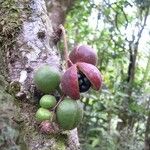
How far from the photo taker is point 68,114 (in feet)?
3.24

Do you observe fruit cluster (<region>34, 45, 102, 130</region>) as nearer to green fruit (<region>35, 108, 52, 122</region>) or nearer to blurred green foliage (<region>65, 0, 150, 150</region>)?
green fruit (<region>35, 108, 52, 122</region>)

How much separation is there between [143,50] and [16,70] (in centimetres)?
588

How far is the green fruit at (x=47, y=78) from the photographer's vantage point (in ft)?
3.31

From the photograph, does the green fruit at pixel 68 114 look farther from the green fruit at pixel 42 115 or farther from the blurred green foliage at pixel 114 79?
the blurred green foliage at pixel 114 79

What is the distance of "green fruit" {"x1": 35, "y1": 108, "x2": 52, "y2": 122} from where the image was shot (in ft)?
3.22

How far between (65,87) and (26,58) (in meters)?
0.16

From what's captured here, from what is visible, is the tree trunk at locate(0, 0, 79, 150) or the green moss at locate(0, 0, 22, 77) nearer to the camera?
the tree trunk at locate(0, 0, 79, 150)

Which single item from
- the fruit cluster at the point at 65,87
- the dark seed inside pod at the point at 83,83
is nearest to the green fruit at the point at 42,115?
the fruit cluster at the point at 65,87

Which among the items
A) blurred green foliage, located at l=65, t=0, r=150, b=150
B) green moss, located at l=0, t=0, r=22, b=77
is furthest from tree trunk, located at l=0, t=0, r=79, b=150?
blurred green foliage, located at l=65, t=0, r=150, b=150

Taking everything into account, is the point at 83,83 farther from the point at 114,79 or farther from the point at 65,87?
the point at 114,79

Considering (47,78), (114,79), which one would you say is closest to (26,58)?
(47,78)

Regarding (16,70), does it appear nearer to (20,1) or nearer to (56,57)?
(56,57)

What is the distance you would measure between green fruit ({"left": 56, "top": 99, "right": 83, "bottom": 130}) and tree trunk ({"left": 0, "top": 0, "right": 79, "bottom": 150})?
0.03m

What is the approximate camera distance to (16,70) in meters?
1.07
